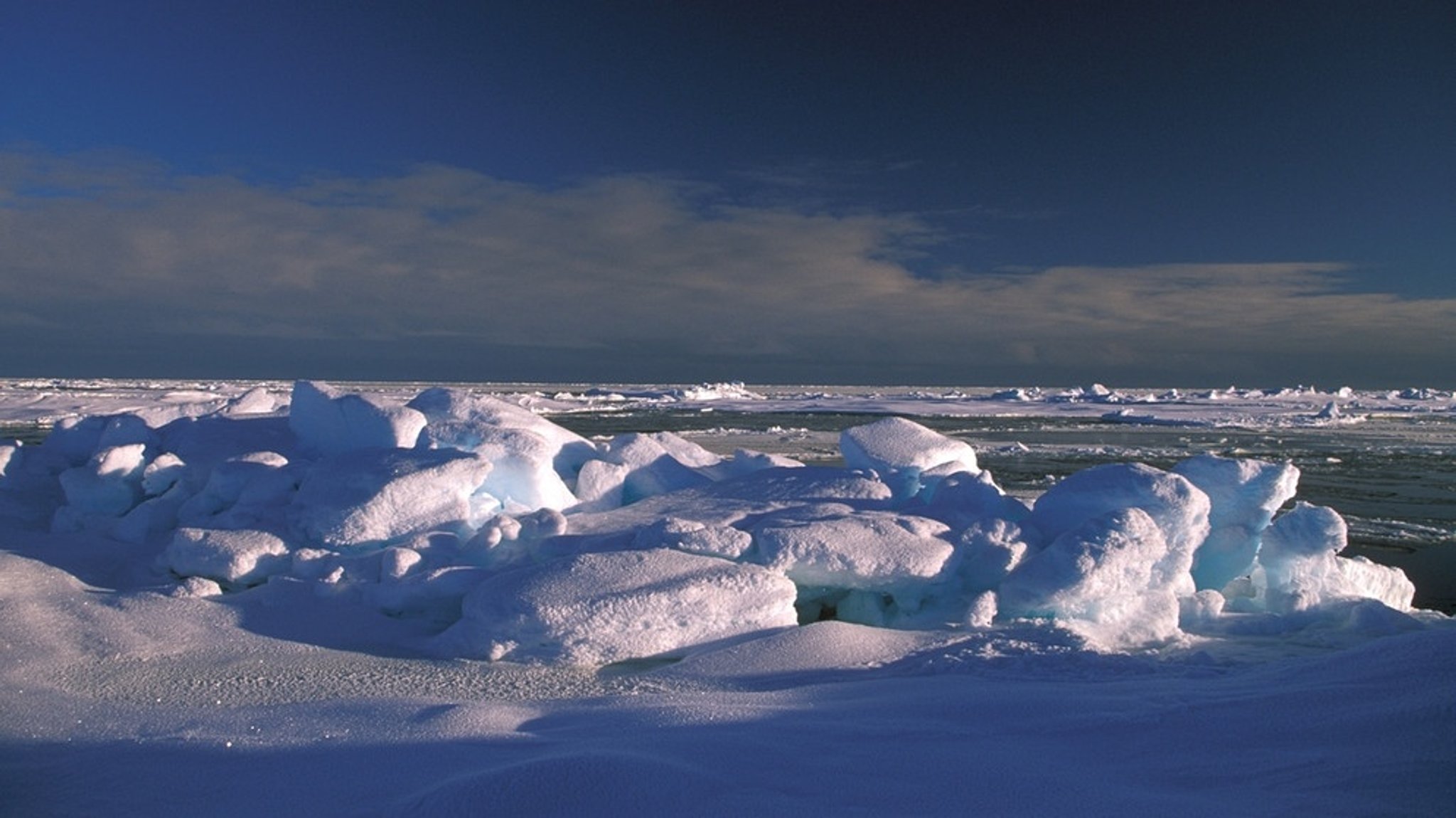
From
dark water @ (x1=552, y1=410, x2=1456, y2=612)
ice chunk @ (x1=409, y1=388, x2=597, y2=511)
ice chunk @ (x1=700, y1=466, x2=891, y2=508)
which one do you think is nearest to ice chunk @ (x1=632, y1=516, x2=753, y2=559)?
ice chunk @ (x1=700, y1=466, x2=891, y2=508)

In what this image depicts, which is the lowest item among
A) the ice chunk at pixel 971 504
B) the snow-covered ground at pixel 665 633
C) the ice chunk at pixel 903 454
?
the snow-covered ground at pixel 665 633

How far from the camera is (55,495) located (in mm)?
7301

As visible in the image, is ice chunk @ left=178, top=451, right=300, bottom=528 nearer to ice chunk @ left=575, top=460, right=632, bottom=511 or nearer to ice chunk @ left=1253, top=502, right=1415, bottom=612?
ice chunk @ left=575, top=460, right=632, bottom=511

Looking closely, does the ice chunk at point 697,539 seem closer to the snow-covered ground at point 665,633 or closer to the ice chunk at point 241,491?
the snow-covered ground at point 665,633

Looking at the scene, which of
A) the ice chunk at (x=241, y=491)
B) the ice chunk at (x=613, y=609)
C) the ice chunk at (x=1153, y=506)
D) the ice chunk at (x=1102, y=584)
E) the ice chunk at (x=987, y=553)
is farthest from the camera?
the ice chunk at (x=241, y=491)

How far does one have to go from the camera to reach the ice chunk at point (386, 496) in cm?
527

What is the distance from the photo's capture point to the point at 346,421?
6633 mm

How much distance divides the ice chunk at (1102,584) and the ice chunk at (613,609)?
126 cm

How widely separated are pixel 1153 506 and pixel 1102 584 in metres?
0.70

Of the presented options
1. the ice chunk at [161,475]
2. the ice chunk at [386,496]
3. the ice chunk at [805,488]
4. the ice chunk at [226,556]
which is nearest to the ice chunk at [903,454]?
the ice chunk at [805,488]

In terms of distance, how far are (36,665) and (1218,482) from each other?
5900 millimetres

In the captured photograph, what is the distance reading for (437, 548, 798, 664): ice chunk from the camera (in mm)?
4172

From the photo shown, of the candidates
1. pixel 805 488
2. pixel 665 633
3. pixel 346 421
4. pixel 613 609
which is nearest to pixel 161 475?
pixel 346 421

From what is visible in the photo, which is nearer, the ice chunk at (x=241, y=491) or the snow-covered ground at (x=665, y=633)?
the snow-covered ground at (x=665, y=633)
